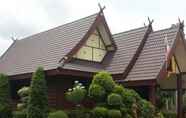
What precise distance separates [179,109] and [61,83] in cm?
598

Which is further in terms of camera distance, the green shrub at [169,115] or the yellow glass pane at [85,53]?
the green shrub at [169,115]

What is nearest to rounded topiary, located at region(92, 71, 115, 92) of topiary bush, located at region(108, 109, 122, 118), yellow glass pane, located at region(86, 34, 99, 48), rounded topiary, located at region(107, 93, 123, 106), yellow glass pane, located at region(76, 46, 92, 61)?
rounded topiary, located at region(107, 93, 123, 106)

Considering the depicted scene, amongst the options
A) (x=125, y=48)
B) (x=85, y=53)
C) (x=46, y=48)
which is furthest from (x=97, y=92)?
(x=46, y=48)

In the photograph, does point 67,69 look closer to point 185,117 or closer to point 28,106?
point 28,106

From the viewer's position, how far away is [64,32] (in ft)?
62.7

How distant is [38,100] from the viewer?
46.9 ft

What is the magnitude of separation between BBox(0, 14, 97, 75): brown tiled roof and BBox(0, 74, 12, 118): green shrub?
103cm

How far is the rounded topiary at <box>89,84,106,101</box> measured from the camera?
14.1 m

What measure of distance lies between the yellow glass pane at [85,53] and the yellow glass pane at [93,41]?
0.26m

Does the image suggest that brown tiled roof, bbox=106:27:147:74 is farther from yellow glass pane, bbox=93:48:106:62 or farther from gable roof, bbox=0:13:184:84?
yellow glass pane, bbox=93:48:106:62

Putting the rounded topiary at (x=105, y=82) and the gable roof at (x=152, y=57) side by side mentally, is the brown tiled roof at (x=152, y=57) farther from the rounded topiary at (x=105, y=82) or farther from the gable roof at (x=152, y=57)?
the rounded topiary at (x=105, y=82)

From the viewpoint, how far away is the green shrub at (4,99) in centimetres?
Answer: 1636

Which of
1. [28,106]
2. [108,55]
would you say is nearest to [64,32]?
[108,55]

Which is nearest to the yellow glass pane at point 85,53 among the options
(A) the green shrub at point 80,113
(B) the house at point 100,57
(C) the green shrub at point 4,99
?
(B) the house at point 100,57
